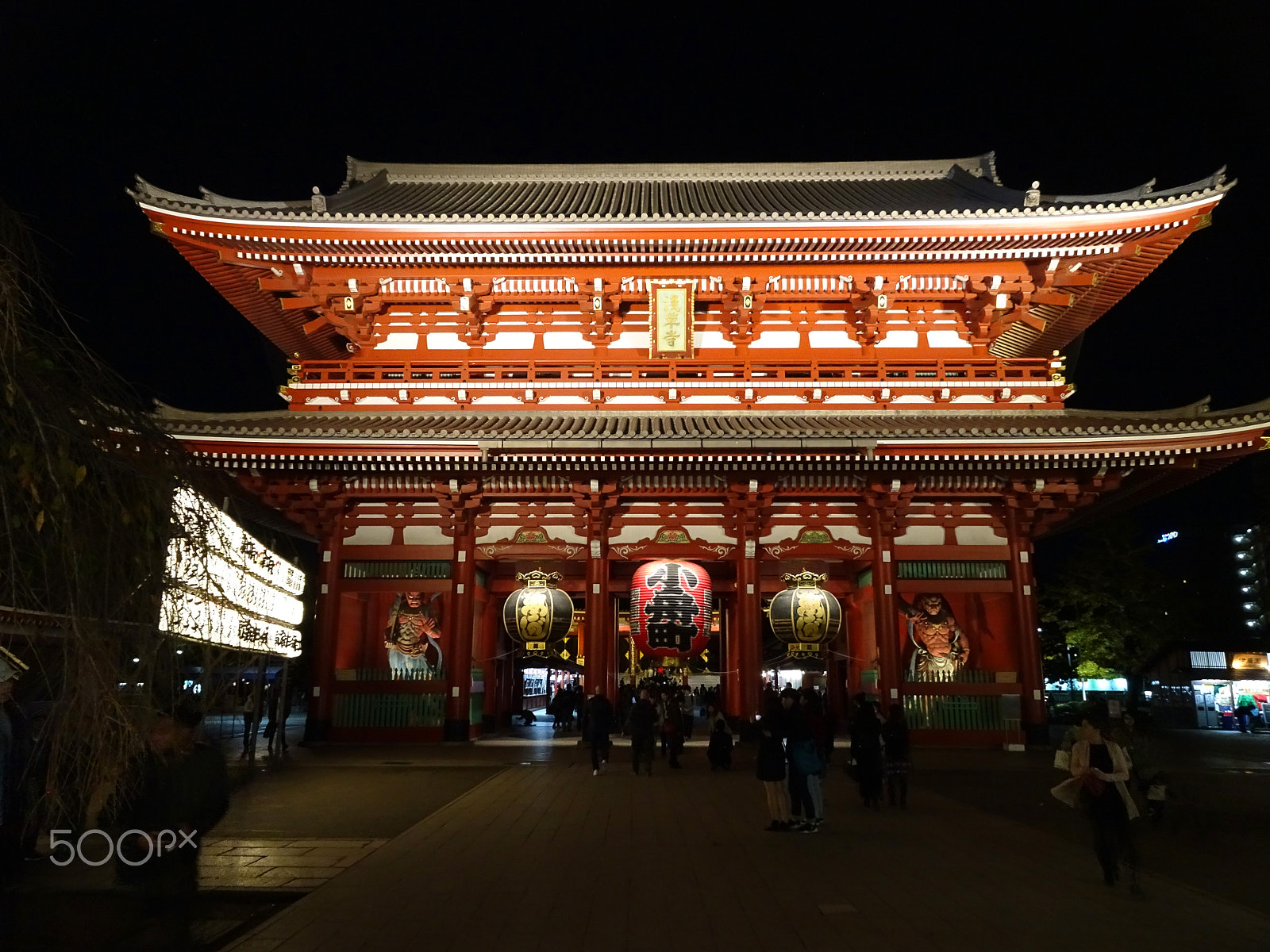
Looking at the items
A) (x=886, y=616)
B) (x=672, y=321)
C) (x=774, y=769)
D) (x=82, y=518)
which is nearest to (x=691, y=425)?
(x=672, y=321)

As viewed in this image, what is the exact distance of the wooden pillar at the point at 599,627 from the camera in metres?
18.4

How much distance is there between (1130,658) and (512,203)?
3388cm

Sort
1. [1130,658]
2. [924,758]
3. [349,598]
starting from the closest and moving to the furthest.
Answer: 1. [924,758]
2. [349,598]
3. [1130,658]

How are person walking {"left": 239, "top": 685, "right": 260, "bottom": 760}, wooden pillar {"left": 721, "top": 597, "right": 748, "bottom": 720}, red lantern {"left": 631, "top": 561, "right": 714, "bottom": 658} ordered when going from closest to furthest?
person walking {"left": 239, "top": 685, "right": 260, "bottom": 760}
red lantern {"left": 631, "top": 561, "right": 714, "bottom": 658}
wooden pillar {"left": 721, "top": 597, "right": 748, "bottom": 720}

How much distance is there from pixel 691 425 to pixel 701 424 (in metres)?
0.27

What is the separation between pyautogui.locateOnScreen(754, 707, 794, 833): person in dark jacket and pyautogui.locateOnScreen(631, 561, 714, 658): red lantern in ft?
26.3

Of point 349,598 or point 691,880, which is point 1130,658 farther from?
point 691,880

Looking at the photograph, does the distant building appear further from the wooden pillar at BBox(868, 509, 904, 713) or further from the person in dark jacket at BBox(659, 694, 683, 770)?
the person in dark jacket at BBox(659, 694, 683, 770)

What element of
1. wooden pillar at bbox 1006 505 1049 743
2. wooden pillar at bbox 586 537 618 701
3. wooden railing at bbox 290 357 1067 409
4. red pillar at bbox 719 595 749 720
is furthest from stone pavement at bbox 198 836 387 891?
wooden pillar at bbox 1006 505 1049 743

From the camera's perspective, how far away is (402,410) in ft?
66.3

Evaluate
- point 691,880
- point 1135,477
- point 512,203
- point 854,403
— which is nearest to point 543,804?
point 691,880

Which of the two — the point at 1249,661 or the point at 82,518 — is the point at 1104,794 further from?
the point at 1249,661

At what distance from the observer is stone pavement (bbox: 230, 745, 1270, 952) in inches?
249

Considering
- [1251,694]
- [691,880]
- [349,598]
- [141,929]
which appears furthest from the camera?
[1251,694]
